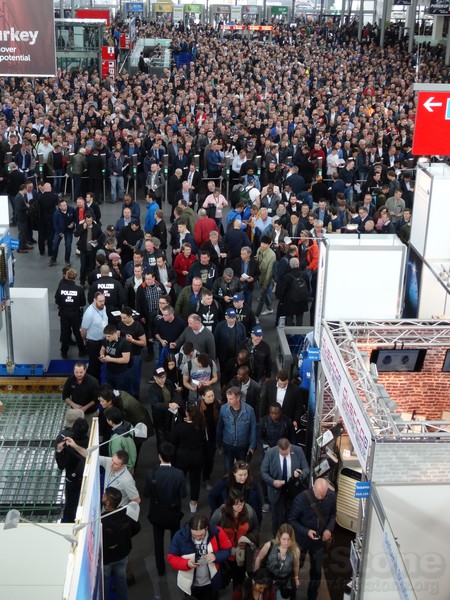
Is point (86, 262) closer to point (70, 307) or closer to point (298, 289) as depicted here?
point (70, 307)

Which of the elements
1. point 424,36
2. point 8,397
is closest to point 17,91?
point 8,397

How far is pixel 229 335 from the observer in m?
10.4

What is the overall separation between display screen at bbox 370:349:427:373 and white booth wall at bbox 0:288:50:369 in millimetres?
4293

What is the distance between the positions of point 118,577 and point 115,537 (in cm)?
41

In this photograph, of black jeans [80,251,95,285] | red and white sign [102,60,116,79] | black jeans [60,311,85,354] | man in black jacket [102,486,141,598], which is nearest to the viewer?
man in black jacket [102,486,141,598]

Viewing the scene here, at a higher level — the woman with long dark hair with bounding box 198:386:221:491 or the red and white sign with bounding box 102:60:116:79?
the red and white sign with bounding box 102:60:116:79

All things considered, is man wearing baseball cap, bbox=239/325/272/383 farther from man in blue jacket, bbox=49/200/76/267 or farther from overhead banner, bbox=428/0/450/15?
overhead banner, bbox=428/0/450/15

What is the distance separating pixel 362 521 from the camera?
21.9ft

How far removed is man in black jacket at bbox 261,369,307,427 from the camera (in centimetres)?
895

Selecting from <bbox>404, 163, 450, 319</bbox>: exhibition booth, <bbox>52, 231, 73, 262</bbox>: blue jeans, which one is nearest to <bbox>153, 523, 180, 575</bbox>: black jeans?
<bbox>404, 163, 450, 319</bbox>: exhibition booth

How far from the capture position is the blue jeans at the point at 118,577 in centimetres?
702

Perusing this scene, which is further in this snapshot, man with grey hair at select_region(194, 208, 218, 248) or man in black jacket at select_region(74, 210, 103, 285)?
man with grey hair at select_region(194, 208, 218, 248)

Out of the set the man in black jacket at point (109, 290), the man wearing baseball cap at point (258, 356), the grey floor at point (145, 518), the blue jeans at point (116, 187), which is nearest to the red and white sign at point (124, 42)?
the blue jeans at point (116, 187)

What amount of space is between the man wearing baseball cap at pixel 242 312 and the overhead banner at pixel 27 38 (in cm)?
360
